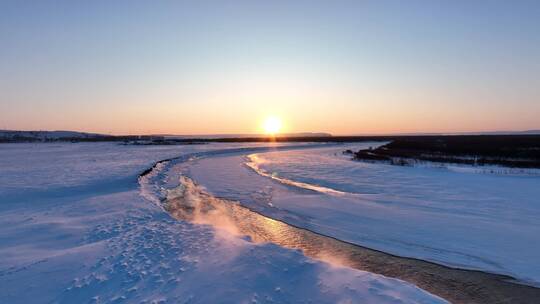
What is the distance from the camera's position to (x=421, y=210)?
1195cm

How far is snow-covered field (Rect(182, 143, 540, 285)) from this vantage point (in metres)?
8.14

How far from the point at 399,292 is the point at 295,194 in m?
10.1

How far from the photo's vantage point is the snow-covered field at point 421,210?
8.14m

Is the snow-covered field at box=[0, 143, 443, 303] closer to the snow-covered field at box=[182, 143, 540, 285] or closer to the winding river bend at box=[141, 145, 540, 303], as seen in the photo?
the winding river bend at box=[141, 145, 540, 303]

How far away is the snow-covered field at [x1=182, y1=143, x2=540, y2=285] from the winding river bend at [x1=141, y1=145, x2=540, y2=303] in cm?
40

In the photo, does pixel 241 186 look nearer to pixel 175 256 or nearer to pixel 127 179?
pixel 127 179

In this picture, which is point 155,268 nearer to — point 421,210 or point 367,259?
point 367,259

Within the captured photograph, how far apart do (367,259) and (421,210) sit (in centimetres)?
500

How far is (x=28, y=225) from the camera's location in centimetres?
1000

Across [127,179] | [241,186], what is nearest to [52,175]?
[127,179]

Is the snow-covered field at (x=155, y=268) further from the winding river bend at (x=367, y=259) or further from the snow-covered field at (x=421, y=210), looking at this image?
the snow-covered field at (x=421, y=210)

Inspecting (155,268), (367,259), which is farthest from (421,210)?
(155,268)

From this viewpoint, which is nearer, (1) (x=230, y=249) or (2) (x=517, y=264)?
(2) (x=517, y=264)

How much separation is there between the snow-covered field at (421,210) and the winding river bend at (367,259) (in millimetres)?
404
